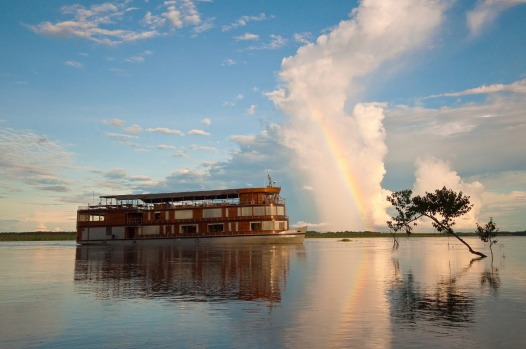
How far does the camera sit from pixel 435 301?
1788cm

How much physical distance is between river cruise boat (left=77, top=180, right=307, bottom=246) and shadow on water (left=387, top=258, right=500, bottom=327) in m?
48.8

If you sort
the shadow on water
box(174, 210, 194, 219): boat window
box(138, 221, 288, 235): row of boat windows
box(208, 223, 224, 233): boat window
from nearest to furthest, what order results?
1. the shadow on water
2. box(138, 221, 288, 235): row of boat windows
3. box(208, 223, 224, 233): boat window
4. box(174, 210, 194, 219): boat window

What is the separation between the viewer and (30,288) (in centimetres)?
2252

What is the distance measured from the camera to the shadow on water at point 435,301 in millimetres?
14375

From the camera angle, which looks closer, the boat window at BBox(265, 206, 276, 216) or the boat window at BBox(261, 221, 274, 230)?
the boat window at BBox(261, 221, 274, 230)

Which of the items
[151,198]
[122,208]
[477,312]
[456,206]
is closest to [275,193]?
[151,198]

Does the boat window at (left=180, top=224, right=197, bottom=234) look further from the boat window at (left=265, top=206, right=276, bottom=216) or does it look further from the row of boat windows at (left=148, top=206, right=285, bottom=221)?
the boat window at (left=265, top=206, right=276, bottom=216)

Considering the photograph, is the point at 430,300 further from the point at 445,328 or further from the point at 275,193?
the point at 275,193

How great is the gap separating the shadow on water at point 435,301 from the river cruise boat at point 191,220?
160ft

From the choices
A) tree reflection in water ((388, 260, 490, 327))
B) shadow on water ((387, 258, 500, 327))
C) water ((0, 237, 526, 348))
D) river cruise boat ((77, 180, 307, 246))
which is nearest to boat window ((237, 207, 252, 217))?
river cruise boat ((77, 180, 307, 246))

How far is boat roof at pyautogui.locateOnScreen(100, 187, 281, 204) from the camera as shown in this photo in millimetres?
75900

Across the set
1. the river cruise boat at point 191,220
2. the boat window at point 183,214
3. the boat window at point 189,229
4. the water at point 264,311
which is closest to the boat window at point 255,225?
the river cruise boat at point 191,220

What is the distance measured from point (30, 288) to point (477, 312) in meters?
19.6

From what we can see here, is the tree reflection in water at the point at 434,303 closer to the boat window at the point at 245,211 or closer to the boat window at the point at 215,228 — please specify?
the boat window at the point at 245,211
